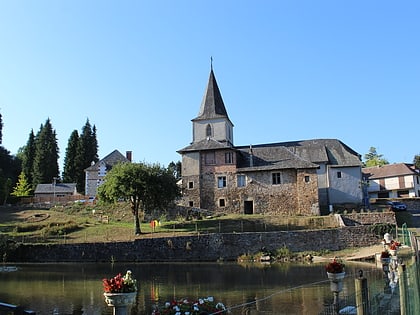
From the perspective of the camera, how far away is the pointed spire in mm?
50969

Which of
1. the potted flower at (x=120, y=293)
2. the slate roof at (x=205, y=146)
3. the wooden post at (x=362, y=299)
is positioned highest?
the slate roof at (x=205, y=146)

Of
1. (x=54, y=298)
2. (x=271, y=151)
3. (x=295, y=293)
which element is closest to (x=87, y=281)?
(x=54, y=298)

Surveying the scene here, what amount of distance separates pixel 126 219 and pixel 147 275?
20322mm

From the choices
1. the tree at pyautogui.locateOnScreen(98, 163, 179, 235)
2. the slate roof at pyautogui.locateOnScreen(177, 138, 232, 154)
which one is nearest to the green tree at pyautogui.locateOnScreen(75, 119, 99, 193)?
the slate roof at pyautogui.locateOnScreen(177, 138, 232, 154)

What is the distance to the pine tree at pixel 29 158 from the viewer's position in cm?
7519

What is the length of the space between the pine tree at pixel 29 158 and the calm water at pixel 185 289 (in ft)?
180

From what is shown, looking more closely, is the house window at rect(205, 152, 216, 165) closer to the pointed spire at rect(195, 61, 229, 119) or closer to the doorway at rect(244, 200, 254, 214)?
the doorway at rect(244, 200, 254, 214)

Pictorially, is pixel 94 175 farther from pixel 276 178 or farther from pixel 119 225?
pixel 276 178

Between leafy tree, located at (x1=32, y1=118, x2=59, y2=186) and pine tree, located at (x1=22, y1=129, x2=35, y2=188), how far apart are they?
1.42 m

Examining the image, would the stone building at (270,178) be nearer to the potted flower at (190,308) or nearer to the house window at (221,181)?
the house window at (221,181)

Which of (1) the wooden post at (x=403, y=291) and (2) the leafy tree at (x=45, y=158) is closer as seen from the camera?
(1) the wooden post at (x=403, y=291)

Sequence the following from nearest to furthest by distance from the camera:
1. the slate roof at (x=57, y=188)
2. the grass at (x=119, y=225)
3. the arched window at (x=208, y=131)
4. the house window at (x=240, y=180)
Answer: the grass at (x=119, y=225)
the house window at (x=240, y=180)
the arched window at (x=208, y=131)
the slate roof at (x=57, y=188)

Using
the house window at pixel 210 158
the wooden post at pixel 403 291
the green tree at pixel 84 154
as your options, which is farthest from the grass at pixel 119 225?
the green tree at pixel 84 154

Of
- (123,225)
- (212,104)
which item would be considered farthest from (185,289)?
(212,104)
